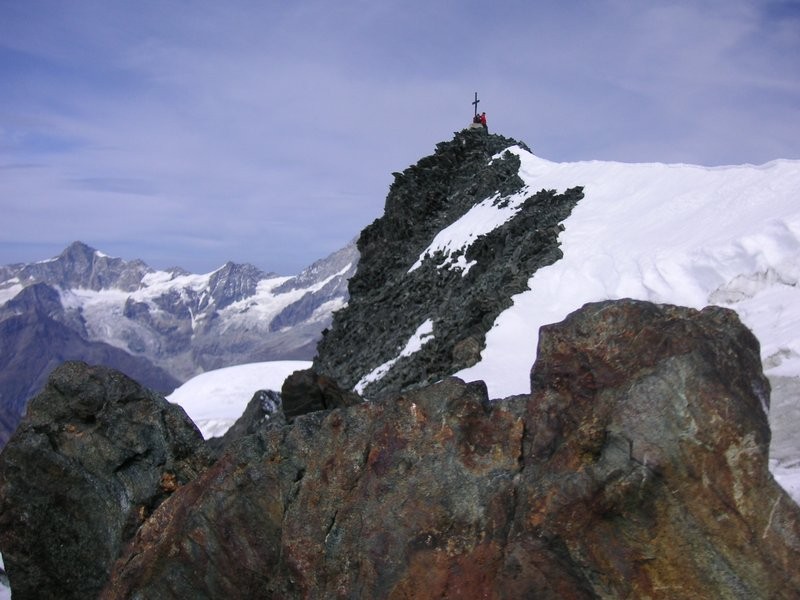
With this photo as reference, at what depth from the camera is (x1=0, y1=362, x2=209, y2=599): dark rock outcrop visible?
12836 millimetres

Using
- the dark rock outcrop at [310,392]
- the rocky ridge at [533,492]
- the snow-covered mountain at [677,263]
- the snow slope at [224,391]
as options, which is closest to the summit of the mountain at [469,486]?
the rocky ridge at [533,492]

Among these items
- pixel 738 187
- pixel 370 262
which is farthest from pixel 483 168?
pixel 738 187

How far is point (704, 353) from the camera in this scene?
8.34 m

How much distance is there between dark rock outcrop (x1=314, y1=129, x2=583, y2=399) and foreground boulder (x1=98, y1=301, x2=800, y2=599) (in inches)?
466

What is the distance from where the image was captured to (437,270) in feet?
132

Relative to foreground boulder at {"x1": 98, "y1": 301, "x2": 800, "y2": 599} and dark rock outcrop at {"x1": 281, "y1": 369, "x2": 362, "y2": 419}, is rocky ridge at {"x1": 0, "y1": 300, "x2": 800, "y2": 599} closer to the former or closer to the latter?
foreground boulder at {"x1": 98, "y1": 301, "x2": 800, "y2": 599}

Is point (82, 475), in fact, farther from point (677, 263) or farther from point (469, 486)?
point (677, 263)

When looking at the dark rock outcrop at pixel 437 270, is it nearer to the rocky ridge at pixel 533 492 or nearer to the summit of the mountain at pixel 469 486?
the summit of the mountain at pixel 469 486

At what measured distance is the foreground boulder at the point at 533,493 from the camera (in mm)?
7691

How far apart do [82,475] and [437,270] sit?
28.7 m

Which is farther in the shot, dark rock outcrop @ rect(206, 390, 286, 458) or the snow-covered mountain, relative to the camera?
dark rock outcrop @ rect(206, 390, 286, 458)

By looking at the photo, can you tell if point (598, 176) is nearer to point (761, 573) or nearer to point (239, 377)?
point (761, 573)

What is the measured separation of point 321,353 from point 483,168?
16672 mm

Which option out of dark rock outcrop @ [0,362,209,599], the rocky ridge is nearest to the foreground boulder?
the rocky ridge
